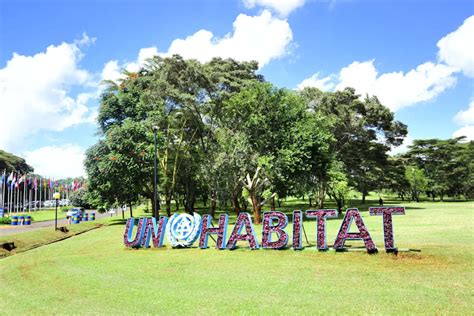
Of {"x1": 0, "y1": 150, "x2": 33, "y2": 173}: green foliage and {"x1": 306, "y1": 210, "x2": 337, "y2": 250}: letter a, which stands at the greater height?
{"x1": 0, "y1": 150, "x2": 33, "y2": 173}: green foliage

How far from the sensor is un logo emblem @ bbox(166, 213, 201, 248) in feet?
59.3

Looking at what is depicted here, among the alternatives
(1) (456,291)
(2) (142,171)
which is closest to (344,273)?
(1) (456,291)

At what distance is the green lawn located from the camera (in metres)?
8.86

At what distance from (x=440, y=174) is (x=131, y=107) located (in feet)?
217

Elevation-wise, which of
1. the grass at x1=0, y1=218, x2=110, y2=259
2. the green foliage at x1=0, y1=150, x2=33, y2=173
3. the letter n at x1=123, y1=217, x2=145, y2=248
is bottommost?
the grass at x1=0, y1=218, x2=110, y2=259

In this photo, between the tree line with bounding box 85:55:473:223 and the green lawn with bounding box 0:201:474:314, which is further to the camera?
the tree line with bounding box 85:55:473:223

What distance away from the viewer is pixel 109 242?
2195 centimetres

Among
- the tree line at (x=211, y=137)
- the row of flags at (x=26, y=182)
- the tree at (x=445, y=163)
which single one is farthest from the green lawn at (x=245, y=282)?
the tree at (x=445, y=163)

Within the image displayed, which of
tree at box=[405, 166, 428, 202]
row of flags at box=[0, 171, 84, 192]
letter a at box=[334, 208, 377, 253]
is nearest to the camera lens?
letter a at box=[334, 208, 377, 253]

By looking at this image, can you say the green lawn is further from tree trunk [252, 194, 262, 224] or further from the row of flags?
the row of flags

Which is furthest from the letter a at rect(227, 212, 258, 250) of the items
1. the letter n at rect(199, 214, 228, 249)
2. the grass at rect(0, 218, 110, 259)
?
the grass at rect(0, 218, 110, 259)

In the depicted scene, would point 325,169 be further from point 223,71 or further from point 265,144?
point 223,71

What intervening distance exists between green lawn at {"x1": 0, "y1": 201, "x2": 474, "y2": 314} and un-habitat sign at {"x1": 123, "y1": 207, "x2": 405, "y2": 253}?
1.81ft

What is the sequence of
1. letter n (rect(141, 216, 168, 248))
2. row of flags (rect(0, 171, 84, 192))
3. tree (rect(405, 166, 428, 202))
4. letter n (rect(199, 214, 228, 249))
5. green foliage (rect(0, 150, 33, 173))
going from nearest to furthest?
letter n (rect(199, 214, 228, 249)) → letter n (rect(141, 216, 168, 248)) → row of flags (rect(0, 171, 84, 192)) → tree (rect(405, 166, 428, 202)) → green foliage (rect(0, 150, 33, 173))
